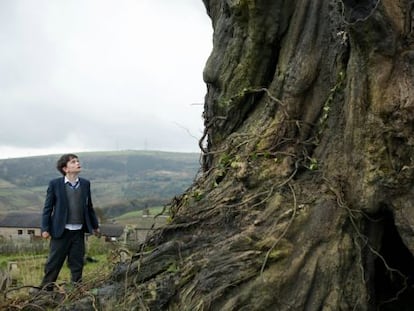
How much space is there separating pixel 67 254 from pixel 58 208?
0.88 meters

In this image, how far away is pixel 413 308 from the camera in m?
8.63

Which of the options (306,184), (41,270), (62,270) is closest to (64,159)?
(306,184)

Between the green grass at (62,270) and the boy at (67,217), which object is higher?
the boy at (67,217)

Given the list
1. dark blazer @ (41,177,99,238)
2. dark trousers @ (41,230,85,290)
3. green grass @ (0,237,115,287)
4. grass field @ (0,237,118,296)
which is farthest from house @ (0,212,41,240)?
dark blazer @ (41,177,99,238)

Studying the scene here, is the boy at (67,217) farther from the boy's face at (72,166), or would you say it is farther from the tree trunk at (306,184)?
the tree trunk at (306,184)

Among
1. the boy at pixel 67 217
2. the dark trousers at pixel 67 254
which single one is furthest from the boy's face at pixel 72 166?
the dark trousers at pixel 67 254

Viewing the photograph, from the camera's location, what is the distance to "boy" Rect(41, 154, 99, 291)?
10164 millimetres

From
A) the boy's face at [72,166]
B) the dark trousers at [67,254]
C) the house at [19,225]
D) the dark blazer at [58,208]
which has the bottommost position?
the house at [19,225]

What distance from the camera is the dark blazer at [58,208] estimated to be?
10.2m

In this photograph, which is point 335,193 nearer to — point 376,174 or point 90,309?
point 376,174

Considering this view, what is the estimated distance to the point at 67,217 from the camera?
402 inches

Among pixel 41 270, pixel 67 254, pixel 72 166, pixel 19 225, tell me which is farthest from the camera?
pixel 19 225

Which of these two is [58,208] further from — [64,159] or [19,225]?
[19,225]

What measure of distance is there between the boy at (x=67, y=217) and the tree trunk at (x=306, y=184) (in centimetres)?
205
